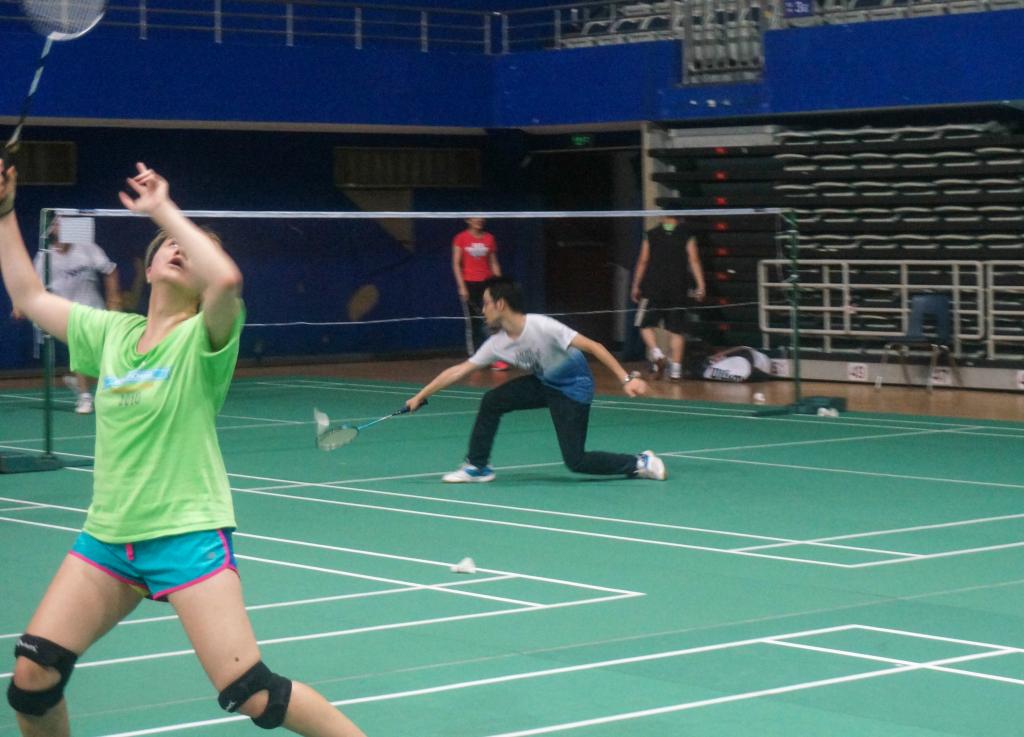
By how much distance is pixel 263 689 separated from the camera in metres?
4.82

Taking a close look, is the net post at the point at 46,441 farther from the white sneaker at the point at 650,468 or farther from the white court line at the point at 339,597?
the white court line at the point at 339,597

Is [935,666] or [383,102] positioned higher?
[383,102]

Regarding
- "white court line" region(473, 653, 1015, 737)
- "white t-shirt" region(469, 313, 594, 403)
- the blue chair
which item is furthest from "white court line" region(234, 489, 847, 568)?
the blue chair

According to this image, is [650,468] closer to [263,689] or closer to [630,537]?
[630,537]

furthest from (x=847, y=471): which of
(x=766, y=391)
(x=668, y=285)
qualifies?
(x=668, y=285)

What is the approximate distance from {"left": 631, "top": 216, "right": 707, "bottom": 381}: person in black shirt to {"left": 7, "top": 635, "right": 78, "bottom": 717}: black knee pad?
56.3 ft

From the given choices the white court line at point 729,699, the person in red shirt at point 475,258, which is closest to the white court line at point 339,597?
the white court line at point 729,699

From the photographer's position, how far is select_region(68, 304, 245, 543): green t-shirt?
498 centimetres

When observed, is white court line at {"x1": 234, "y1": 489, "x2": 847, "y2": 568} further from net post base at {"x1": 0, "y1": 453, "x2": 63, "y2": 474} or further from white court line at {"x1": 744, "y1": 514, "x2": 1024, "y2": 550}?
net post base at {"x1": 0, "y1": 453, "x2": 63, "y2": 474}

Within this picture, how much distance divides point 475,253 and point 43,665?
1905 centimetres

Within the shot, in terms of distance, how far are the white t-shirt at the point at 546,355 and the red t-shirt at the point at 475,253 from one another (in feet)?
35.6

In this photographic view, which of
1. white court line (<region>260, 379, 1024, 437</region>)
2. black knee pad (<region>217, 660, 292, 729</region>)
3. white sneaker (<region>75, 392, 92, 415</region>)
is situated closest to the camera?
black knee pad (<region>217, 660, 292, 729</region>)

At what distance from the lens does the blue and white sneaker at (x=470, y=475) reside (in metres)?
13.4

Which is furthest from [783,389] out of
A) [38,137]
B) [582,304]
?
[38,137]
